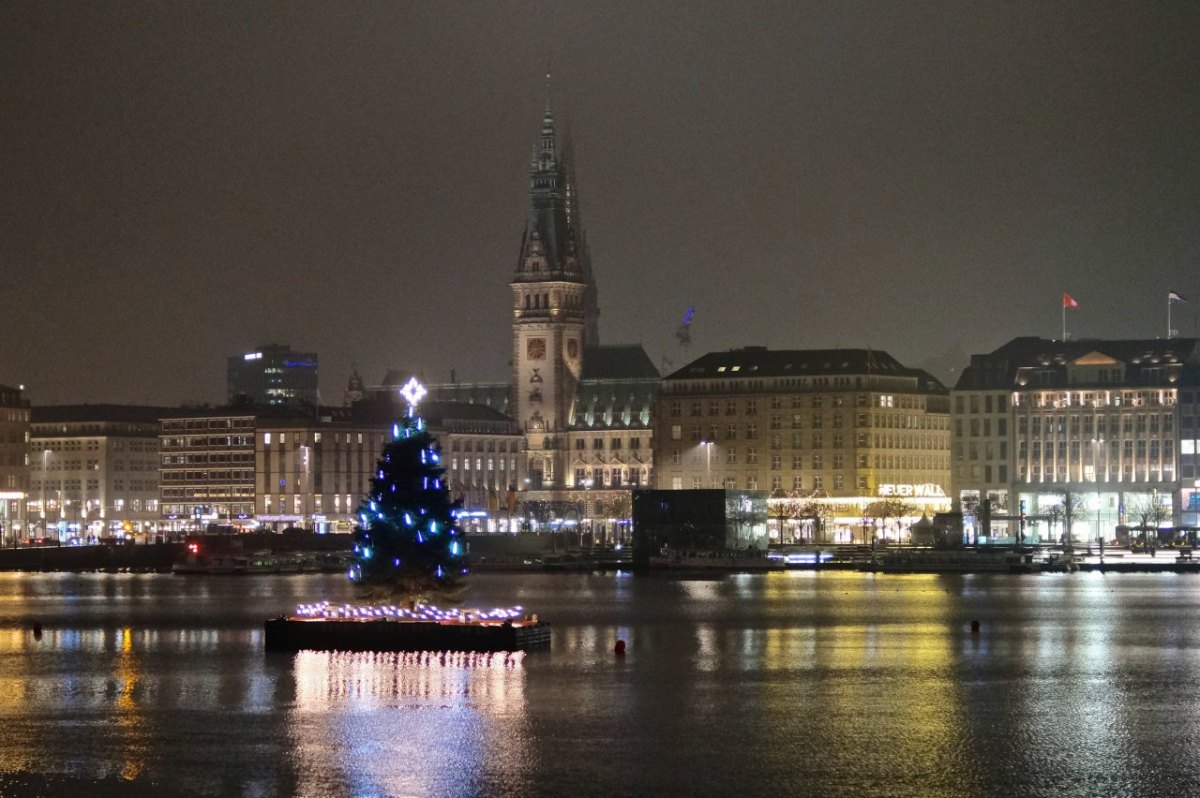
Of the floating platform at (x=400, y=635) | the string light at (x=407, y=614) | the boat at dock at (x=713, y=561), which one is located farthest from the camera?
the boat at dock at (x=713, y=561)

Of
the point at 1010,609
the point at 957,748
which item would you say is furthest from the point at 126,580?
the point at 957,748

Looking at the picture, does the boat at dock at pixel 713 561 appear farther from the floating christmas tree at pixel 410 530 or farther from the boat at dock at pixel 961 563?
the floating christmas tree at pixel 410 530

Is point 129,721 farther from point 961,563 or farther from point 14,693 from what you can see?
point 961,563

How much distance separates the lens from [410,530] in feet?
274

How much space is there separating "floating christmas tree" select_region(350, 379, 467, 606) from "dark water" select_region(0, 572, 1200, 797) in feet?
15.5

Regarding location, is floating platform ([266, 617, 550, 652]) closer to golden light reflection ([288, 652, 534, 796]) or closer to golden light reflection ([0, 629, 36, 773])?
golden light reflection ([288, 652, 534, 796])

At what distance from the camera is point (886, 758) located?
54281 mm

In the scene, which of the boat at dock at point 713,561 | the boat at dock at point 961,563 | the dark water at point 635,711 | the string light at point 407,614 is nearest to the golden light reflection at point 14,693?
the dark water at point 635,711

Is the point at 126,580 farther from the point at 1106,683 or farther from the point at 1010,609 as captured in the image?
the point at 1106,683

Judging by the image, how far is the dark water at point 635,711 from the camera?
51469 millimetres

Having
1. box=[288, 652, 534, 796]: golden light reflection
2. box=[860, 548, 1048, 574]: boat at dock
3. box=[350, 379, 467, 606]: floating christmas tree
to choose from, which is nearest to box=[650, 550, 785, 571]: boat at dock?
box=[860, 548, 1048, 574]: boat at dock

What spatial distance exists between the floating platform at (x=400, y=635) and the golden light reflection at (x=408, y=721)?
1.52 ft

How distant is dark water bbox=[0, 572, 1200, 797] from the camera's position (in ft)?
169

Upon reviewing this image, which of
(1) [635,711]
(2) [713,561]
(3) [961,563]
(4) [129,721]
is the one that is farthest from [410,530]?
(3) [961,563]
